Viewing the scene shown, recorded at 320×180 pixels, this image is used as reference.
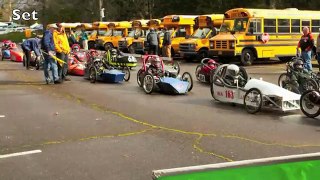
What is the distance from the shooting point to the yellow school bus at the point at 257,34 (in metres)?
21.8

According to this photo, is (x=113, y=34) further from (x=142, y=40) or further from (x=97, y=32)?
(x=142, y=40)

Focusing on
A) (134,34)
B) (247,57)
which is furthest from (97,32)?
(247,57)

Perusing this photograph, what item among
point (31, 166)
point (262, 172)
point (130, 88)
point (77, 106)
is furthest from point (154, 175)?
point (130, 88)

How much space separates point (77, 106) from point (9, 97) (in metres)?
2.73

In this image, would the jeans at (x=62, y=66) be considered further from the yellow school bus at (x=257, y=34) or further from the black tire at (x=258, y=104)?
the yellow school bus at (x=257, y=34)

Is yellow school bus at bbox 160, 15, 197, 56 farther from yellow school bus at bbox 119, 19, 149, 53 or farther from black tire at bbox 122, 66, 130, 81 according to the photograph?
black tire at bbox 122, 66, 130, 81

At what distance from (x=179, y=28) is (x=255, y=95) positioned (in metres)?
18.6

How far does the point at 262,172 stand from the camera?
3285 mm

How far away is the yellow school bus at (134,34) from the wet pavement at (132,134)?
2086 centimetres

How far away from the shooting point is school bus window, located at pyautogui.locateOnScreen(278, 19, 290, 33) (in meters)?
22.4

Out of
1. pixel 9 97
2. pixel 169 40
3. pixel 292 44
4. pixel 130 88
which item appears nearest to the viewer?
pixel 9 97

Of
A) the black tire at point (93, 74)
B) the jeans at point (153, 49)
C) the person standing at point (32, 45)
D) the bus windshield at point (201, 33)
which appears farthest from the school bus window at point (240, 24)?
the person standing at point (32, 45)

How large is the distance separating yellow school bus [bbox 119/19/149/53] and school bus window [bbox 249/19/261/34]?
12.6 meters

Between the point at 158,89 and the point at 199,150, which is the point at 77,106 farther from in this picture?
the point at 199,150
